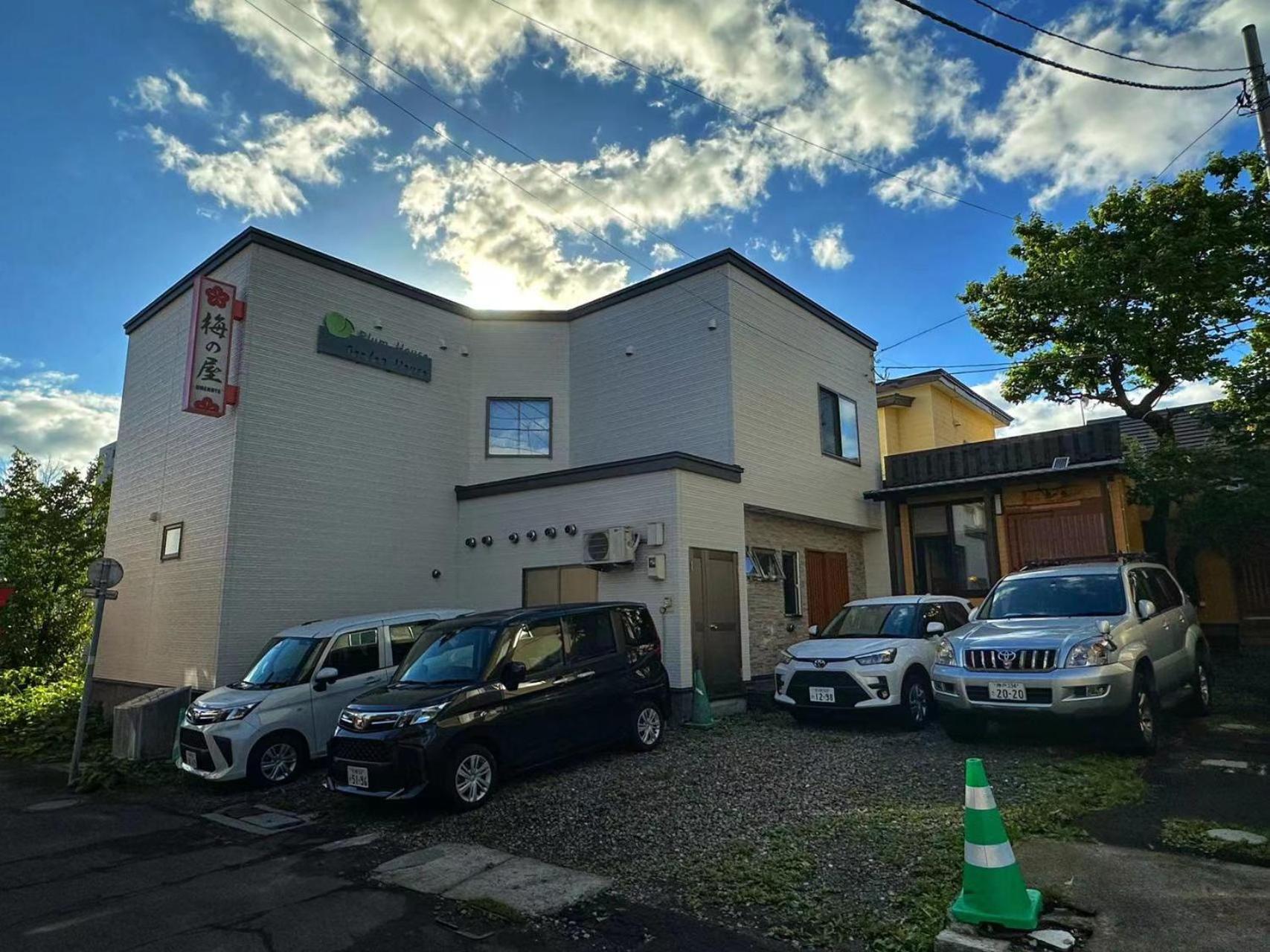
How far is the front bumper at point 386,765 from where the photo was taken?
6.37 metres

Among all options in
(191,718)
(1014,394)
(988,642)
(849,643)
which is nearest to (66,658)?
(191,718)

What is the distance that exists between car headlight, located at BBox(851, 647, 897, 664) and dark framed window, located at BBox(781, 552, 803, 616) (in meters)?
4.21

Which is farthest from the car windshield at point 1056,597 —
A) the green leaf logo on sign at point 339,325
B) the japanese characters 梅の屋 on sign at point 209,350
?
the japanese characters 梅の屋 on sign at point 209,350

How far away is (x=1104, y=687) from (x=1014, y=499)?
27.8ft

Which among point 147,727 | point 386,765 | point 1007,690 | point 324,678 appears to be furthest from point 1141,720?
point 147,727

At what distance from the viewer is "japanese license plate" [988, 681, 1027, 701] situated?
7.09m

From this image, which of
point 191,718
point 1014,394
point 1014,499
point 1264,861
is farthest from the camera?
point 1014,394

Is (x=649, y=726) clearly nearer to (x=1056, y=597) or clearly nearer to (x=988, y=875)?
(x=1056, y=597)

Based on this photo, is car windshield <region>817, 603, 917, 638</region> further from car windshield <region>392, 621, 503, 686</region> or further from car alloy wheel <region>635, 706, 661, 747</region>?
car windshield <region>392, 621, 503, 686</region>

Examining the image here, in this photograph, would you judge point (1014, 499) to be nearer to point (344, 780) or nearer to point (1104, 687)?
point (1104, 687)

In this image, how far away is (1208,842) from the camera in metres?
4.83

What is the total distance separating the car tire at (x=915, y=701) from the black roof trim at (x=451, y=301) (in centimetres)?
734

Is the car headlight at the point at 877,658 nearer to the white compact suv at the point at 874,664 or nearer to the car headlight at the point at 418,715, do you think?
the white compact suv at the point at 874,664

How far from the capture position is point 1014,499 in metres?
14.6
